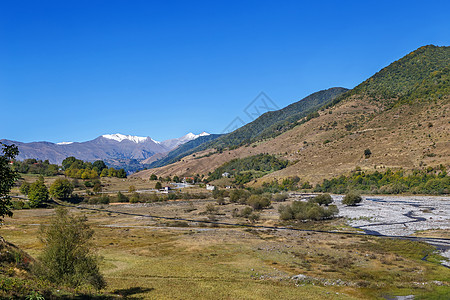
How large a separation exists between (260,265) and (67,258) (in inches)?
850

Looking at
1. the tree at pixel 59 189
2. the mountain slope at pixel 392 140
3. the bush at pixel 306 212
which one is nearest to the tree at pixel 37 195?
the tree at pixel 59 189

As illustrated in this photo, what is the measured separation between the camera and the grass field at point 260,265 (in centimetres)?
2930

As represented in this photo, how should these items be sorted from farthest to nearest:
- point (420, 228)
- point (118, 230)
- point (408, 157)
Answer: point (408, 157)
point (118, 230)
point (420, 228)

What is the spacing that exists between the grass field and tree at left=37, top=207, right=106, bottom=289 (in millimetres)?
3165

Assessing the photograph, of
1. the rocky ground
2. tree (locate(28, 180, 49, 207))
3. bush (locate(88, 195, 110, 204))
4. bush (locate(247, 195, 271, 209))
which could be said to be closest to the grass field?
the rocky ground

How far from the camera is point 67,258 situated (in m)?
25.2

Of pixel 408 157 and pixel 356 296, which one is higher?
pixel 408 157

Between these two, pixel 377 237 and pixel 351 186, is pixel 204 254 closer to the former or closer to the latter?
pixel 377 237

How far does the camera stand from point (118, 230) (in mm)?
70312

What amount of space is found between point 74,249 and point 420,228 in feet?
183

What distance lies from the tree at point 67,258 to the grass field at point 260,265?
316 cm

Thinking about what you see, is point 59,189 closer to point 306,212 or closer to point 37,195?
point 37,195

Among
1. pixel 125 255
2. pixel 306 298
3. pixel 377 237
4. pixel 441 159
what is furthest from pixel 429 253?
pixel 441 159

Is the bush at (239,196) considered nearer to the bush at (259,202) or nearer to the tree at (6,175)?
the bush at (259,202)
